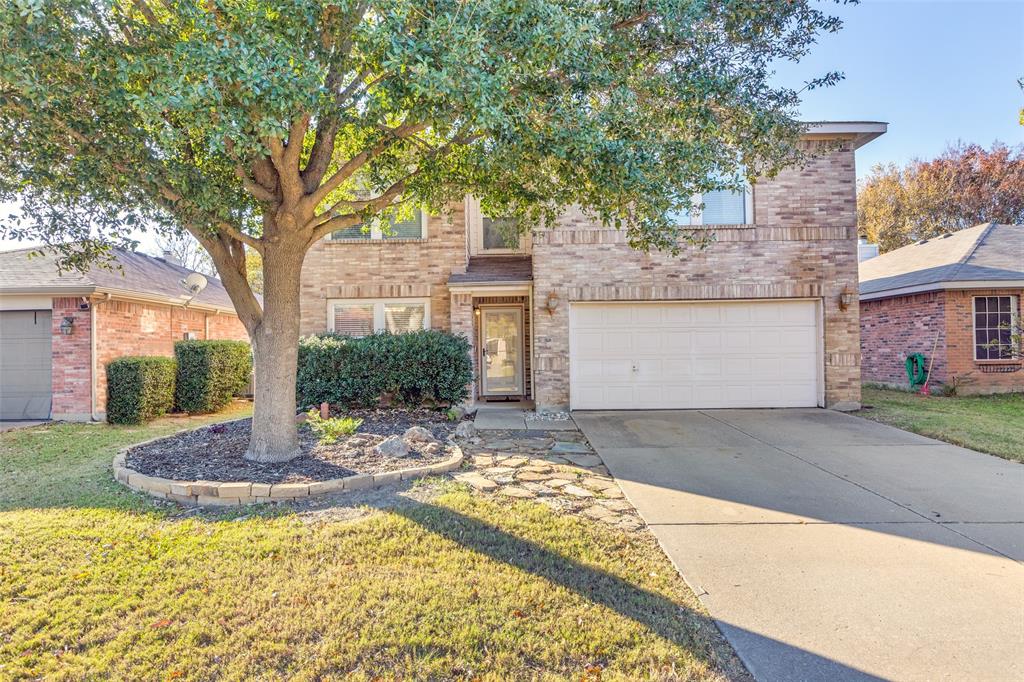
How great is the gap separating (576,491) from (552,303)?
5380 millimetres

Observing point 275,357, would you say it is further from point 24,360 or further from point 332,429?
point 24,360

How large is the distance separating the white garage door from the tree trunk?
557cm

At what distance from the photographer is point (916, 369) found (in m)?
12.5

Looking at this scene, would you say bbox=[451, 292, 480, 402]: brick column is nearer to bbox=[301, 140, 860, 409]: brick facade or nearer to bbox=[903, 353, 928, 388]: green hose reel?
bbox=[301, 140, 860, 409]: brick facade

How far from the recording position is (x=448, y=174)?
20.4 ft

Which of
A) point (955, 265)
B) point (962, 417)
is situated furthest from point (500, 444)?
point (955, 265)

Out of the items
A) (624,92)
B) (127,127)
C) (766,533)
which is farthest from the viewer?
(624,92)

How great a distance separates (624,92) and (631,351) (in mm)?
5799

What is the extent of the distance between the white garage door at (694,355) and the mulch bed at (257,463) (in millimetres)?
3726

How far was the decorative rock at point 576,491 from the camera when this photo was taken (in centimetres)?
475

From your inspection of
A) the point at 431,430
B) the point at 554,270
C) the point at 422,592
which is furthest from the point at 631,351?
the point at 422,592

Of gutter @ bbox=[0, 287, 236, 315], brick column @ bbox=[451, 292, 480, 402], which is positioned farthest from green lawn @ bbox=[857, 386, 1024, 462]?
gutter @ bbox=[0, 287, 236, 315]

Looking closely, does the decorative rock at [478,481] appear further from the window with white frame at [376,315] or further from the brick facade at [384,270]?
the window with white frame at [376,315]

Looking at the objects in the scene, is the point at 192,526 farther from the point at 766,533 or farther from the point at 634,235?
the point at 634,235
